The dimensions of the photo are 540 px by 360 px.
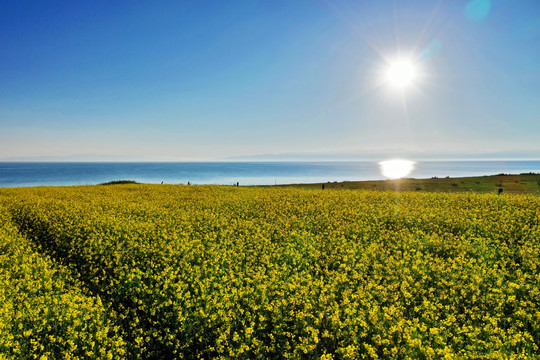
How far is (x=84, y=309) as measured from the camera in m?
6.68

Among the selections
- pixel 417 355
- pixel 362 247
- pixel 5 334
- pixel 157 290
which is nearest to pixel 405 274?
pixel 362 247

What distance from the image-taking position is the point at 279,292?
6.47 m

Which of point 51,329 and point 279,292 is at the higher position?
point 279,292

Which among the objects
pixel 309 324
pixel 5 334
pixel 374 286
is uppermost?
pixel 374 286

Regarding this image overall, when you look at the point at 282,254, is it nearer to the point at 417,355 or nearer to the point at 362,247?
the point at 362,247

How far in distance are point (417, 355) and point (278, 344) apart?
2.40 meters

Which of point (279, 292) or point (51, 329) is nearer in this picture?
point (51, 329)

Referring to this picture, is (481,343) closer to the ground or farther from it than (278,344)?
farther from it

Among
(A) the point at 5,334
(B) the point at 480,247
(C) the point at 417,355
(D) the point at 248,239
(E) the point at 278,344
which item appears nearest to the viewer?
(C) the point at 417,355

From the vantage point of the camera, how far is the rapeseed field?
527 cm

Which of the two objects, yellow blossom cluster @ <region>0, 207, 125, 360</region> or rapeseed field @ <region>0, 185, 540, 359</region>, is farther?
yellow blossom cluster @ <region>0, 207, 125, 360</region>

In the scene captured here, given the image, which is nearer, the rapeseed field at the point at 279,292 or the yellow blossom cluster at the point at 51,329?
the rapeseed field at the point at 279,292

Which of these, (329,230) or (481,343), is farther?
(329,230)

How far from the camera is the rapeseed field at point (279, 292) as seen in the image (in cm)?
527
